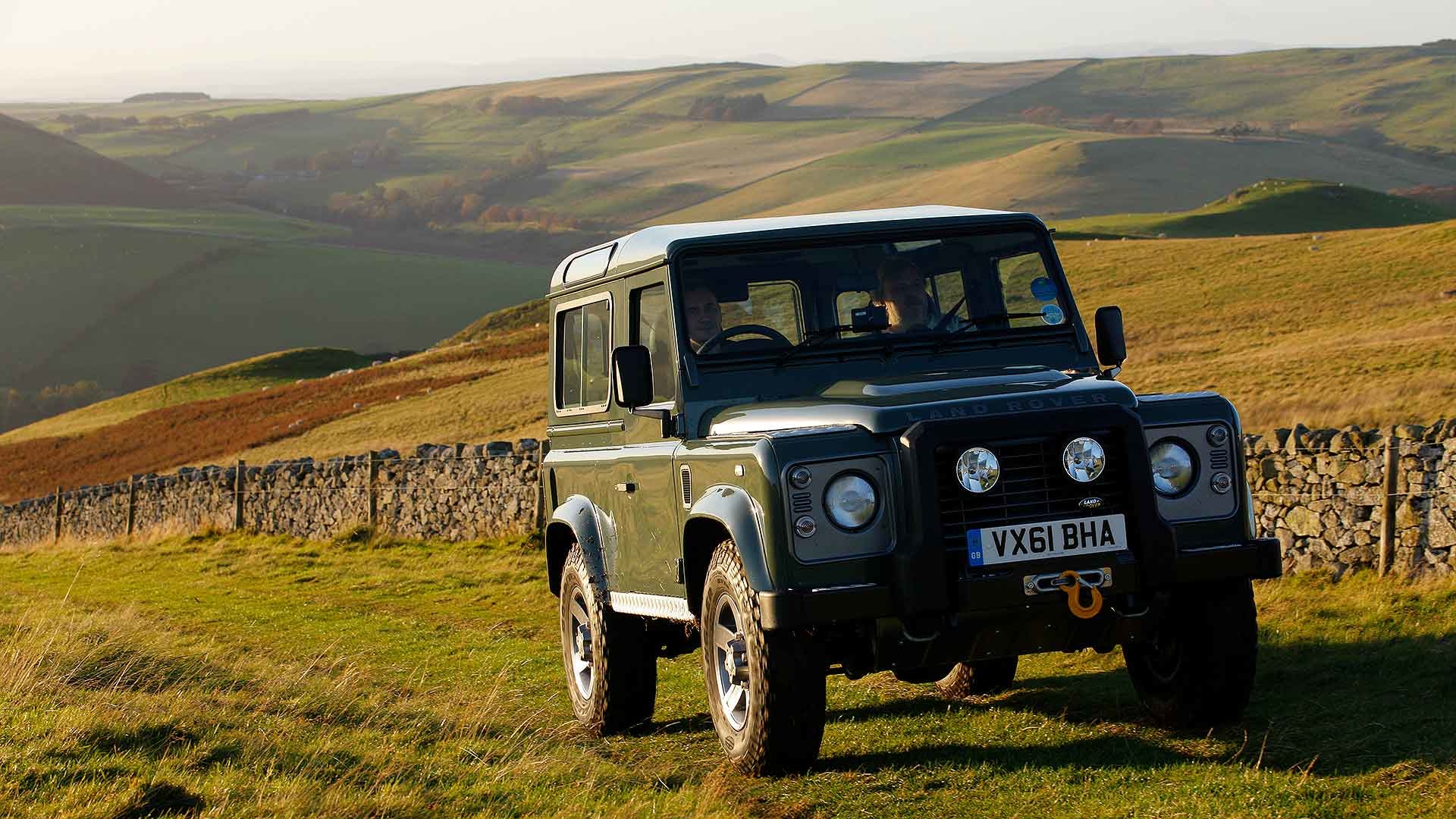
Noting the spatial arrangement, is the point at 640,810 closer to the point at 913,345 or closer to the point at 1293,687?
the point at 913,345

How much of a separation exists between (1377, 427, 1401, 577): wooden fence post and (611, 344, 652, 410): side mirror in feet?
21.7

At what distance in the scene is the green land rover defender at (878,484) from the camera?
6.39m

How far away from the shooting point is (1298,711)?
25.9 ft

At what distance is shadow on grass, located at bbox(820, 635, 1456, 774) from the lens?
6953mm

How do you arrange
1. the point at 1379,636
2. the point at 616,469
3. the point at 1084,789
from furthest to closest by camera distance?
the point at 1379,636 → the point at 616,469 → the point at 1084,789

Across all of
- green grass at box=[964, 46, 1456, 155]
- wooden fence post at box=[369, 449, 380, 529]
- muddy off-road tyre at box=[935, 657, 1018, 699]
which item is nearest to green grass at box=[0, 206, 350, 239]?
green grass at box=[964, 46, 1456, 155]

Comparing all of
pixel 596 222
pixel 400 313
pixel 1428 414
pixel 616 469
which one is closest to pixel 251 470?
pixel 1428 414

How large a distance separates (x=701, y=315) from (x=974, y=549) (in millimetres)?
2205

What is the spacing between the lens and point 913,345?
25.8 ft

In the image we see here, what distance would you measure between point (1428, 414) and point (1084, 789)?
50.3ft

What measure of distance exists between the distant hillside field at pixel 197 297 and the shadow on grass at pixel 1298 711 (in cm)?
9575

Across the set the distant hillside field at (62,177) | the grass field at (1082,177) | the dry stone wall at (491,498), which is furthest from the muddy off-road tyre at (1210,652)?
the distant hillside field at (62,177)

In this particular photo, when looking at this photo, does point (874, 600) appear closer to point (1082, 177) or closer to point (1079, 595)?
point (1079, 595)

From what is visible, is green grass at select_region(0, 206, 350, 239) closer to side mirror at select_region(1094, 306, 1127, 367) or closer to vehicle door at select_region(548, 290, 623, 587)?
vehicle door at select_region(548, 290, 623, 587)
